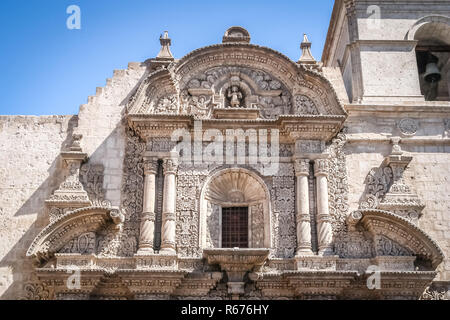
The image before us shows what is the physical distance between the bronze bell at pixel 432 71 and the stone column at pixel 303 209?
186 inches

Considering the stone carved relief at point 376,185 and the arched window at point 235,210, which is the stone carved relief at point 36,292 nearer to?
the arched window at point 235,210

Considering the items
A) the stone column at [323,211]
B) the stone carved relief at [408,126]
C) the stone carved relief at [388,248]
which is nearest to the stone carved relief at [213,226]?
the stone column at [323,211]

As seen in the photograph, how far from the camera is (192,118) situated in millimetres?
12812

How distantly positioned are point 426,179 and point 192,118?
211 inches

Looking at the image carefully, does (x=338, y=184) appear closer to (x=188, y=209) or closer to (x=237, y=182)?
(x=237, y=182)

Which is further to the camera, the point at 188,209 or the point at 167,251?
the point at 188,209

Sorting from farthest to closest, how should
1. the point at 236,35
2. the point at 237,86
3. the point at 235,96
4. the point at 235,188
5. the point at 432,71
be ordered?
the point at 432,71 → the point at 236,35 → the point at 237,86 → the point at 235,96 → the point at 235,188

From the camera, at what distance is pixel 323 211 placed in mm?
12188

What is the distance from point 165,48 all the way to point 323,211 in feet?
17.8

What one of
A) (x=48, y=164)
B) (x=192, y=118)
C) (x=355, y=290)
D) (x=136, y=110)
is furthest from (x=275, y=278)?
(x=48, y=164)

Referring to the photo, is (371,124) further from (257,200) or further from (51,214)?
(51,214)

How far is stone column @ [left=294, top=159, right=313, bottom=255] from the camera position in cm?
1183

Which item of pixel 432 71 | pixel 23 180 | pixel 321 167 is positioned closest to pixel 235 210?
pixel 321 167

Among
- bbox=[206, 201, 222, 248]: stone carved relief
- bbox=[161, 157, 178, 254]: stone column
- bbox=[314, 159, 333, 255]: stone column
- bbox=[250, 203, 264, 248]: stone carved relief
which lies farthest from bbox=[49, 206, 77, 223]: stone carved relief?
bbox=[314, 159, 333, 255]: stone column
